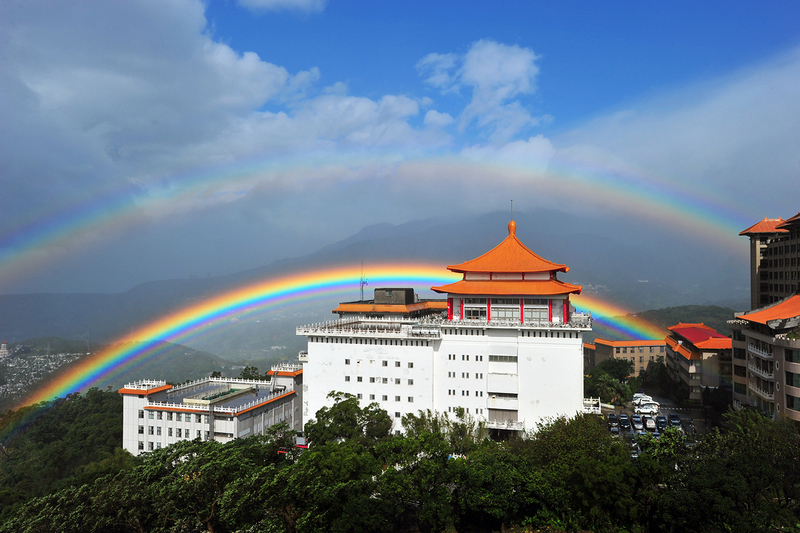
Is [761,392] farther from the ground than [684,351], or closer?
farther from the ground

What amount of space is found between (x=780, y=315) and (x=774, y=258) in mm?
21348

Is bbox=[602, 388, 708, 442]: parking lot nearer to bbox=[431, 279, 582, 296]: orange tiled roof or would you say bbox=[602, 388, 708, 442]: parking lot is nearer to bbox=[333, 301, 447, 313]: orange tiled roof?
bbox=[431, 279, 582, 296]: orange tiled roof

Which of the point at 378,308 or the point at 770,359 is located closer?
the point at 770,359

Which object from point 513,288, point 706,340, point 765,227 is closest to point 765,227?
point 765,227

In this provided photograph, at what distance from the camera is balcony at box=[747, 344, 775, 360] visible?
27906 mm

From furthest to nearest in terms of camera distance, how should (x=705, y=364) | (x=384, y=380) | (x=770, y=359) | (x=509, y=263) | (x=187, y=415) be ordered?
(x=705, y=364) < (x=509, y=263) < (x=384, y=380) < (x=187, y=415) < (x=770, y=359)

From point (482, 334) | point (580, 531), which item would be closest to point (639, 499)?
point (580, 531)

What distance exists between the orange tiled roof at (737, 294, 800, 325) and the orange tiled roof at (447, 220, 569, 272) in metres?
11.5

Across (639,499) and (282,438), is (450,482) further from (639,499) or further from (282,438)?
(282,438)

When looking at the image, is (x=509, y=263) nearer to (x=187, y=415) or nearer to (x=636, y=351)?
(x=187, y=415)

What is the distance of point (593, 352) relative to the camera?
217 ft

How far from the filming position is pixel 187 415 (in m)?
30.7

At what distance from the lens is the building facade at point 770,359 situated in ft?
84.1

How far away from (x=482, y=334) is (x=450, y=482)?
12149mm
